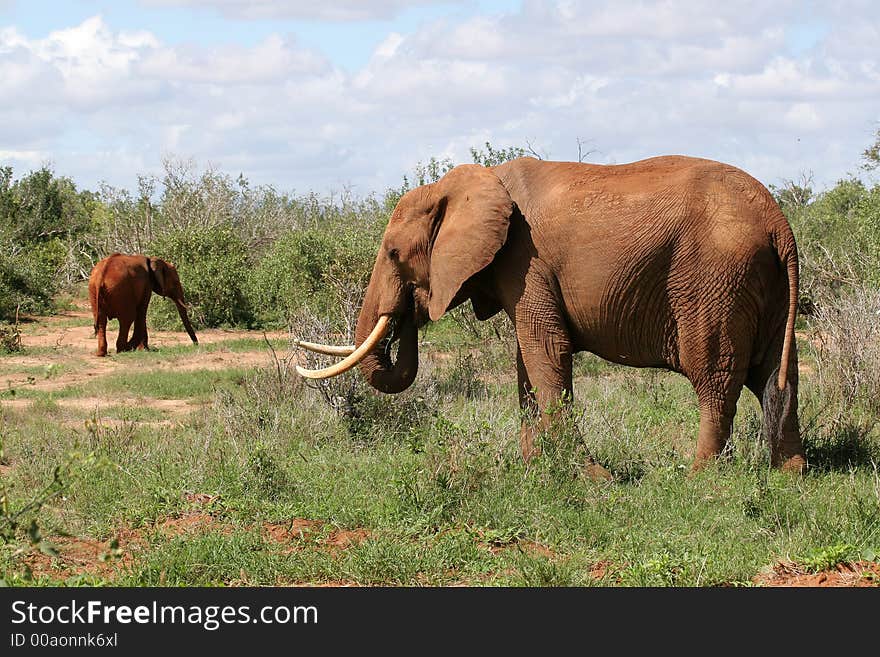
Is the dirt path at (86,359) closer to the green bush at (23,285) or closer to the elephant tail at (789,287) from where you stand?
the green bush at (23,285)

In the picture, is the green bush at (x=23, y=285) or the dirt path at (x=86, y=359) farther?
the green bush at (x=23, y=285)

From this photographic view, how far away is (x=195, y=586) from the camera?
546cm

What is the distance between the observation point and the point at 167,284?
58.3 feet

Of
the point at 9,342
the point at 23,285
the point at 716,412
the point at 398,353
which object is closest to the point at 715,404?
the point at 716,412

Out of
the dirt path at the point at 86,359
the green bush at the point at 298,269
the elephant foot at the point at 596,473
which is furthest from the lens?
the green bush at the point at 298,269

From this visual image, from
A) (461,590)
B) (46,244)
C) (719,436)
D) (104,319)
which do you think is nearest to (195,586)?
(461,590)

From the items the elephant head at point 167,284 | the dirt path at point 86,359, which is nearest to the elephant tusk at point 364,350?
the dirt path at point 86,359

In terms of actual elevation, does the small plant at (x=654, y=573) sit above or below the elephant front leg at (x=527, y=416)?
below

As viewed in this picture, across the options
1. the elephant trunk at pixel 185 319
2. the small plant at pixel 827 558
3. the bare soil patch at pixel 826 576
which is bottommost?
the bare soil patch at pixel 826 576

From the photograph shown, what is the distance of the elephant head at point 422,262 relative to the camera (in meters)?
7.48

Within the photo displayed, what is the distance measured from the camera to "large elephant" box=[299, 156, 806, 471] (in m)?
7.17

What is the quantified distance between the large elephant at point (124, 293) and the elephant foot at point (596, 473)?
10.8m

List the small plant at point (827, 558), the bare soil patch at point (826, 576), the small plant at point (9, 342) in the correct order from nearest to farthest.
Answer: the bare soil patch at point (826, 576) < the small plant at point (827, 558) < the small plant at point (9, 342)

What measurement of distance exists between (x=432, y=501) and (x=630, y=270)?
6.95ft
